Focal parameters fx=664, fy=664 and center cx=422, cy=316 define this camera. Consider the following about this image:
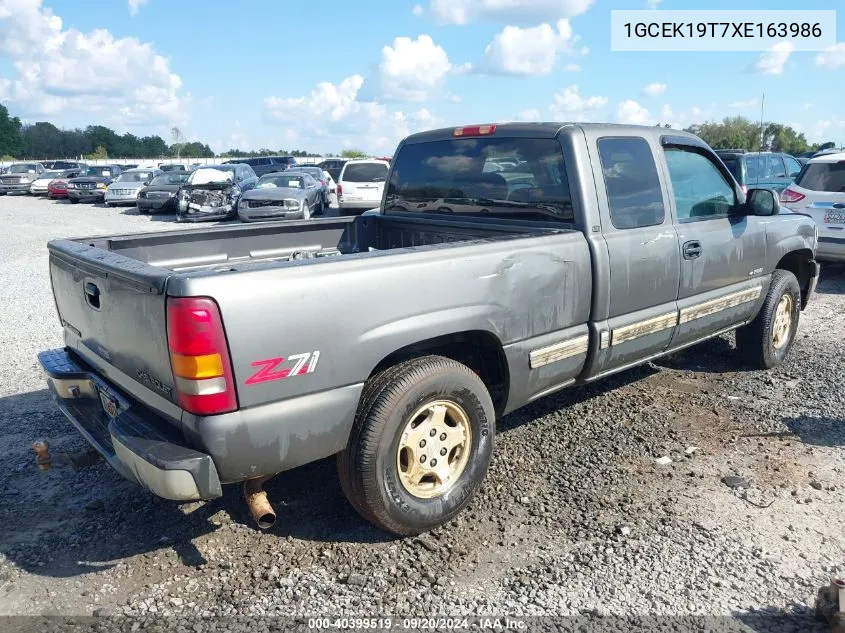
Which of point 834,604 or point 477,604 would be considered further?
point 477,604

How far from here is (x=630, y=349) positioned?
4.06 metres

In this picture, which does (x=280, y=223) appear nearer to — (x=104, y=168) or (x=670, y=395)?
(x=670, y=395)

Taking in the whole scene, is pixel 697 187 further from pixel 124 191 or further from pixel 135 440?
pixel 124 191

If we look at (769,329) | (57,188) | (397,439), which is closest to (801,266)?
(769,329)

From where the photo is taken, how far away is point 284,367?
8.49 feet

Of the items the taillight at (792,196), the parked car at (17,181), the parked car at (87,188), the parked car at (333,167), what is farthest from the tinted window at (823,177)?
the parked car at (17,181)

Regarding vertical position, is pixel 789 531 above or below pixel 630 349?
below

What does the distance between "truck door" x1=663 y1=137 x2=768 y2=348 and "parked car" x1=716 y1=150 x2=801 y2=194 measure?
294 inches

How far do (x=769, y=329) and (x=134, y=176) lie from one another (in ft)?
76.2

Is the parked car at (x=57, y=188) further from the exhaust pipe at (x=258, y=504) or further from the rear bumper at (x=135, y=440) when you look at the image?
the exhaust pipe at (x=258, y=504)

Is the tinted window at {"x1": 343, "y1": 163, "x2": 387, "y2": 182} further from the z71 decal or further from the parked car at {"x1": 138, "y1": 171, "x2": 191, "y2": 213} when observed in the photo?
the z71 decal

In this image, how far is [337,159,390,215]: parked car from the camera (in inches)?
709

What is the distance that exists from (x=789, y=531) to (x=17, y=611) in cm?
352

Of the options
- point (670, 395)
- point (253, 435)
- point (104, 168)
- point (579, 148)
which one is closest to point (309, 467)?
point (253, 435)
